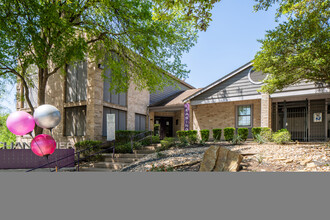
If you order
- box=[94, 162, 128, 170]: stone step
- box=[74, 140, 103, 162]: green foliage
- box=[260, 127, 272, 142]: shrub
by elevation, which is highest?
box=[260, 127, 272, 142]: shrub

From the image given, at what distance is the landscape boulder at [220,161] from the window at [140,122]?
31.1 ft

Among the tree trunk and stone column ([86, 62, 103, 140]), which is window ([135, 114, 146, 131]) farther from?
the tree trunk

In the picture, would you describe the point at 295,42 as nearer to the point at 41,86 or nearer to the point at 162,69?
the point at 162,69

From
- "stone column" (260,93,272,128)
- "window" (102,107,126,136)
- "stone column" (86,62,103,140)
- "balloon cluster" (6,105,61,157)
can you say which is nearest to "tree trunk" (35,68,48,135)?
"stone column" (86,62,103,140)

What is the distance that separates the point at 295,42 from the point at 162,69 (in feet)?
17.9

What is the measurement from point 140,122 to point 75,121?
4.16 meters

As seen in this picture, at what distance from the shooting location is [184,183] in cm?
346

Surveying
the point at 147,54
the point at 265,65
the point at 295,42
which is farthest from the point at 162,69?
the point at 295,42

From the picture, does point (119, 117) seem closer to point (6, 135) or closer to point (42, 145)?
point (42, 145)

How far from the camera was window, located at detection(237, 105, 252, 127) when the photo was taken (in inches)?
516

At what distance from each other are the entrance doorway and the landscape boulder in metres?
11.8

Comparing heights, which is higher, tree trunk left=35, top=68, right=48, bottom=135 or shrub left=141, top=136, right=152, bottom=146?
tree trunk left=35, top=68, right=48, bottom=135

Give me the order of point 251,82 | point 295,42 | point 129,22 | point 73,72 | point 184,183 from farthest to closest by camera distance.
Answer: point 73,72, point 251,82, point 129,22, point 295,42, point 184,183

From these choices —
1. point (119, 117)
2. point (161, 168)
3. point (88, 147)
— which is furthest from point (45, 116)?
point (119, 117)
